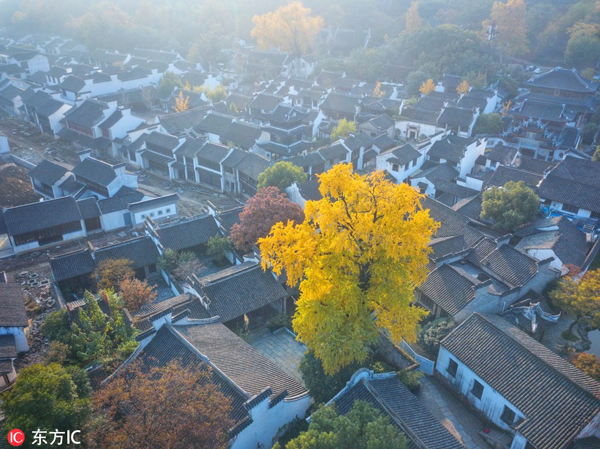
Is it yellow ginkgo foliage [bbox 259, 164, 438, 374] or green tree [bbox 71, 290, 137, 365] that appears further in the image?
green tree [bbox 71, 290, 137, 365]

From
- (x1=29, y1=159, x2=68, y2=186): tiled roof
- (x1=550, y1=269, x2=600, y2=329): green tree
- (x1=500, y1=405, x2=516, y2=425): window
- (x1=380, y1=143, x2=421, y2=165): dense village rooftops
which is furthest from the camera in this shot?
(x1=380, y1=143, x2=421, y2=165): dense village rooftops

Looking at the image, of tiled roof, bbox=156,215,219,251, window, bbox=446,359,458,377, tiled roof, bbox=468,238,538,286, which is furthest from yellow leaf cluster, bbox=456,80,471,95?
window, bbox=446,359,458,377

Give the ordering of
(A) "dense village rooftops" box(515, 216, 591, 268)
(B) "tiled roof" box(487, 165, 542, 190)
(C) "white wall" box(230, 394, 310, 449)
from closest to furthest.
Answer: (C) "white wall" box(230, 394, 310, 449) → (A) "dense village rooftops" box(515, 216, 591, 268) → (B) "tiled roof" box(487, 165, 542, 190)

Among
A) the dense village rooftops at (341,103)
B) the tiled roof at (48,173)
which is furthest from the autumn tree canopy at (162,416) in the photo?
the dense village rooftops at (341,103)

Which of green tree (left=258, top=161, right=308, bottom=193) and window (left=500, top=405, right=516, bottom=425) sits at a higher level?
green tree (left=258, top=161, right=308, bottom=193)

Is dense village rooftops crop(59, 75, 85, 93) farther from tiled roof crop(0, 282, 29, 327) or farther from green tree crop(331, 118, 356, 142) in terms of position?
tiled roof crop(0, 282, 29, 327)

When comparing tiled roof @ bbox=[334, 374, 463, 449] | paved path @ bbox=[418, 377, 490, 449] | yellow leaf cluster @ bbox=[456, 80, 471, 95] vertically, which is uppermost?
yellow leaf cluster @ bbox=[456, 80, 471, 95]

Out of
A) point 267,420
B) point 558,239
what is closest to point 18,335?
point 267,420

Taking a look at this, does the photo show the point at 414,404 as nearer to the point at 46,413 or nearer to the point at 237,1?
the point at 46,413
